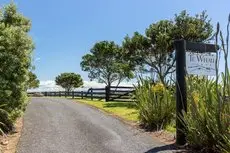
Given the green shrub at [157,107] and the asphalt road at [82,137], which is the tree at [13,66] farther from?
the green shrub at [157,107]

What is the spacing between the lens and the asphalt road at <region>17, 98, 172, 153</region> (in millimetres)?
10016

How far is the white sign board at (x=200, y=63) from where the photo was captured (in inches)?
425

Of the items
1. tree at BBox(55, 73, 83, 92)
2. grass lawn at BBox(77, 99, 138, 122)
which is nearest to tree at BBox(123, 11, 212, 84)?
grass lawn at BBox(77, 99, 138, 122)

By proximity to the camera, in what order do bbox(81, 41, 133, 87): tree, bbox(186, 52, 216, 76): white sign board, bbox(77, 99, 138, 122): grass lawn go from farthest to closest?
bbox(81, 41, 133, 87): tree < bbox(77, 99, 138, 122): grass lawn < bbox(186, 52, 216, 76): white sign board

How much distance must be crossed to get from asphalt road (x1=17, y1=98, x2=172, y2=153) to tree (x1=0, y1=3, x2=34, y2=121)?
1015 millimetres

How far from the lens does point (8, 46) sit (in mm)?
13250

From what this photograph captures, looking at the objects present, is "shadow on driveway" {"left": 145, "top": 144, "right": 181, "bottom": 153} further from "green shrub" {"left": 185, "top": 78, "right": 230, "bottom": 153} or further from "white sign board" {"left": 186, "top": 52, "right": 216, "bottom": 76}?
"white sign board" {"left": 186, "top": 52, "right": 216, "bottom": 76}

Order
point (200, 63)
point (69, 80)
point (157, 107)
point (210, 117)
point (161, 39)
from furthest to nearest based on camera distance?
point (69, 80) < point (161, 39) < point (157, 107) < point (200, 63) < point (210, 117)

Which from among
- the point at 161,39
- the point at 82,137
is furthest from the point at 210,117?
the point at 161,39

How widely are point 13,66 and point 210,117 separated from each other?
22.4 ft

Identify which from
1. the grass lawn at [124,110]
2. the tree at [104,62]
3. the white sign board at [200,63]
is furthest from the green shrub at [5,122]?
the tree at [104,62]

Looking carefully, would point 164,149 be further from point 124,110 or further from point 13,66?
point 124,110

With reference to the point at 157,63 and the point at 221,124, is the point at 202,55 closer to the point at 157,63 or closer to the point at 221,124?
the point at 221,124

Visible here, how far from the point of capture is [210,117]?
927cm
